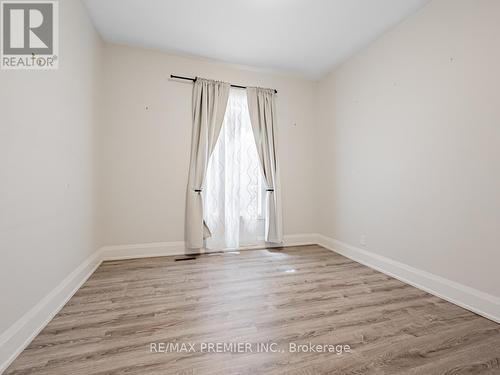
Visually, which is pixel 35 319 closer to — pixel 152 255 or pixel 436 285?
pixel 152 255

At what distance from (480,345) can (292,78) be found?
3.71 meters

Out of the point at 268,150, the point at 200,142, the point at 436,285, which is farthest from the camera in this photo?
the point at 268,150

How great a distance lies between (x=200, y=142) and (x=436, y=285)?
3.03 m

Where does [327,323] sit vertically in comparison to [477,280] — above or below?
below

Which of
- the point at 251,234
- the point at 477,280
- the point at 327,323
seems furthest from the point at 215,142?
the point at 477,280

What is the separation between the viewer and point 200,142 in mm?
3061

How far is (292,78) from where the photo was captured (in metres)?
3.66

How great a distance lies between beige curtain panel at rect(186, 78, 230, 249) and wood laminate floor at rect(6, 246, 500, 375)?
71 centimetres

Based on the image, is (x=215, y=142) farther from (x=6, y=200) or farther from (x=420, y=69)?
(x=420, y=69)

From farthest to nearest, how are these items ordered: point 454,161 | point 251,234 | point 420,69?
point 251,234
point 420,69
point 454,161

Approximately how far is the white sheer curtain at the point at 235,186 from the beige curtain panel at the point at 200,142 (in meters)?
0.11

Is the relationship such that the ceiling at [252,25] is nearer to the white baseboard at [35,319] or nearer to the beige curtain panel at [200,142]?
the beige curtain panel at [200,142]

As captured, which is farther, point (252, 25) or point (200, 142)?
point (200, 142)

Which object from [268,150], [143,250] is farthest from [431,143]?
[143,250]
